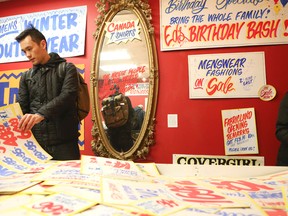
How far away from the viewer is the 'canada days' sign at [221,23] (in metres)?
2.35

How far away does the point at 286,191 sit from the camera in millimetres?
611

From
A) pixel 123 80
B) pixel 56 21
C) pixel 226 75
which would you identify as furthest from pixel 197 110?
pixel 56 21

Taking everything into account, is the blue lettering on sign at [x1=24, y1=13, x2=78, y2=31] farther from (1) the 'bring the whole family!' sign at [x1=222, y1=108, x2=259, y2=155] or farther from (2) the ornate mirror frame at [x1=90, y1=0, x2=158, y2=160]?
(1) the 'bring the whole family!' sign at [x1=222, y1=108, x2=259, y2=155]

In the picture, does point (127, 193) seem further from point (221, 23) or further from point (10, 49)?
point (10, 49)

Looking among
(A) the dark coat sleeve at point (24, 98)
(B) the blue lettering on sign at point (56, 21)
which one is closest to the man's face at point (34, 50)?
(A) the dark coat sleeve at point (24, 98)

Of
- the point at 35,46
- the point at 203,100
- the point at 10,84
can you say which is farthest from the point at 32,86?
the point at 10,84

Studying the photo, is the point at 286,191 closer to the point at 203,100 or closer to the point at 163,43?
the point at 203,100

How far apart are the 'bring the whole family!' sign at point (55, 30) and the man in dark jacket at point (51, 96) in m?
1.25

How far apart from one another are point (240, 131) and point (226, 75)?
0.55 meters

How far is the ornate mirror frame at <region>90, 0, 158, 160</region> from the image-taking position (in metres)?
2.56

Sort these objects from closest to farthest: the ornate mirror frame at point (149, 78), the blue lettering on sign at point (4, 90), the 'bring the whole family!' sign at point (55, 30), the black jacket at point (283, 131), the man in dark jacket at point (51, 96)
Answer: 1. the man in dark jacket at point (51, 96)
2. the black jacket at point (283, 131)
3. the ornate mirror frame at point (149, 78)
4. the 'bring the whole family!' sign at point (55, 30)
5. the blue lettering on sign at point (4, 90)

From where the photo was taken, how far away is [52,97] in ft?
4.98

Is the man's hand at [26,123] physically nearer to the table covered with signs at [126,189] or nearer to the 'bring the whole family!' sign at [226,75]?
the table covered with signs at [126,189]

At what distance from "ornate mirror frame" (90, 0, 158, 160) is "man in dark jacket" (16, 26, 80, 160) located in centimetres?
109
